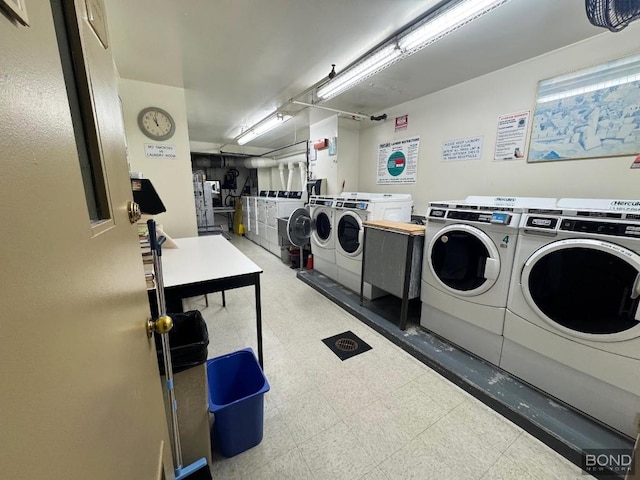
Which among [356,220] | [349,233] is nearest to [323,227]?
[349,233]

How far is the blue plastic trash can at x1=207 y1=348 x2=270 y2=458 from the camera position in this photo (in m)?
1.27

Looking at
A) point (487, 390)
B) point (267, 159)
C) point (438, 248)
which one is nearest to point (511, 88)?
point (438, 248)

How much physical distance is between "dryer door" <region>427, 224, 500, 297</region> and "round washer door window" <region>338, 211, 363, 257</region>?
3.14 feet

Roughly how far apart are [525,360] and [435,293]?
0.71m

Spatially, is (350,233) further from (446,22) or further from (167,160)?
(167,160)

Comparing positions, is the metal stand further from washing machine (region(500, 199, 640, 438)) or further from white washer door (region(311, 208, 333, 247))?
white washer door (region(311, 208, 333, 247))

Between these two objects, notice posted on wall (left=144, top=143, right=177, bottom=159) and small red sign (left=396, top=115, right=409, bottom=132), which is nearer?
notice posted on wall (left=144, top=143, right=177, bottom=159)

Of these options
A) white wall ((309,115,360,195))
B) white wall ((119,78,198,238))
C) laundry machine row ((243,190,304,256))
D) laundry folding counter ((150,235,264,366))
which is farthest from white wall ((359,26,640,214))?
white wall ((119,78,198,238))

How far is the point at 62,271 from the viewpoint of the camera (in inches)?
13.7

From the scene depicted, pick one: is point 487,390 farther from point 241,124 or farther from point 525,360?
point 241,124

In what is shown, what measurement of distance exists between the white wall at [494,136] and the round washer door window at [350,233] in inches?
38.8

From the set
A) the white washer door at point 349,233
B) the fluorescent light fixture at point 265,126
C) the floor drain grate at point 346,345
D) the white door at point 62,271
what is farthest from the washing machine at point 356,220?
the white door at point 62,271

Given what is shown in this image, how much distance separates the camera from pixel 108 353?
1.58 ft

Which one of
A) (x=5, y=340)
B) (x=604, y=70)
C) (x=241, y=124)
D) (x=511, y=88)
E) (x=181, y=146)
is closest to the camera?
(x=5, y=340)
